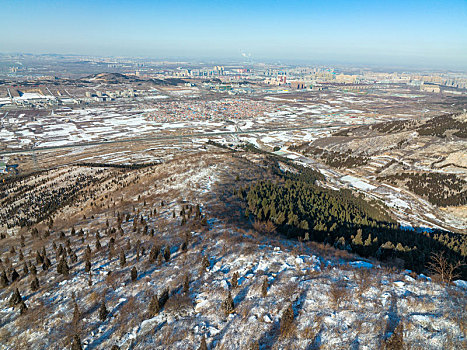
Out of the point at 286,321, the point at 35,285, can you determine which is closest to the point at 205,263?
the point at 286,321

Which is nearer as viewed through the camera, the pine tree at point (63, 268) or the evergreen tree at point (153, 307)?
the evergreen tree at point (153, 307)

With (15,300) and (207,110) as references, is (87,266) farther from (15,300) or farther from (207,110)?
(207,110)

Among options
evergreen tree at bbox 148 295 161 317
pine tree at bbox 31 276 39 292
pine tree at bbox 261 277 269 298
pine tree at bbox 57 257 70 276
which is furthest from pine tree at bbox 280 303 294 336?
→ pine tree at bbox 31 276 39 292

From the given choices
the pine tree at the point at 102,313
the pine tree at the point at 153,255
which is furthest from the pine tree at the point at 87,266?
the pine tree at the point at 102,313

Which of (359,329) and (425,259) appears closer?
(359,329)

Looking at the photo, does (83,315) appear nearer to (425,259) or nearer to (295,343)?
(295,343)

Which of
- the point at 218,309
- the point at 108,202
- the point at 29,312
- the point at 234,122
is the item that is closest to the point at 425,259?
the point at 218,309

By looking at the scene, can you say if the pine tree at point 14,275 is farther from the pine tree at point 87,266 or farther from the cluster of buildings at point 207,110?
the cluster of buildings at point 207,110

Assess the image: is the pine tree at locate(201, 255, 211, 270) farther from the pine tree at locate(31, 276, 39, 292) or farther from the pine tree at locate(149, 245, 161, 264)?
the pine tree at locate(31, 276, 39, 292)
